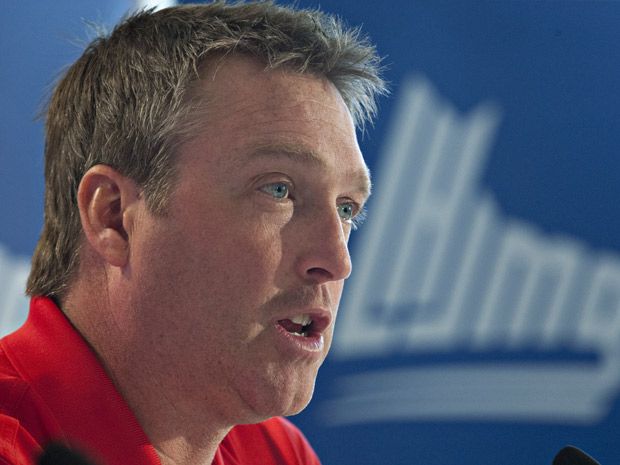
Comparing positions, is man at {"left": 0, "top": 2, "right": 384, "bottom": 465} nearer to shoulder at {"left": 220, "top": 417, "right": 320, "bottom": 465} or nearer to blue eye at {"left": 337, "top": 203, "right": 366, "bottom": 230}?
blue eye at {"left": 337, "top": 203, "right": 366, "bottom": 230}

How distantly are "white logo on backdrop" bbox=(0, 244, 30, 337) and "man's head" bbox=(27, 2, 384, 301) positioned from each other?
71 cm

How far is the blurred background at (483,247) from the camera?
2.03m

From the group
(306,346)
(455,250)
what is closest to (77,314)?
(306,346)

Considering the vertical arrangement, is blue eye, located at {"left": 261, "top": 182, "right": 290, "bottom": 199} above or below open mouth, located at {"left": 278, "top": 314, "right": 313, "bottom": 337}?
above

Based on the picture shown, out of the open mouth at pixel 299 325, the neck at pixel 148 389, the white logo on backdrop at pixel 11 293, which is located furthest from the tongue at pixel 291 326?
the white logo on backdrop at pixel 11 293

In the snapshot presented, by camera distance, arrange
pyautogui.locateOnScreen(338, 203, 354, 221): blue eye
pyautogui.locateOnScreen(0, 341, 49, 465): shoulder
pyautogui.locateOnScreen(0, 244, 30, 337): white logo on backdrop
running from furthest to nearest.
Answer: pyautogui.locateOnScreen(0, 244, 30, 337): white logo on backdrop, pyautogui.locateOnScreen(338, 203, 354, 221): blue eye, pyautogui.locateOnScreen(0, 341, 49, 465): shoulder

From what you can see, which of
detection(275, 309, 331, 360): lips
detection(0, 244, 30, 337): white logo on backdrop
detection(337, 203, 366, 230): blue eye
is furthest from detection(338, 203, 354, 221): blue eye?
detection(0, 244, 30, 337): white logo on backdrop

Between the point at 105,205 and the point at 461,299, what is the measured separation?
130 cm

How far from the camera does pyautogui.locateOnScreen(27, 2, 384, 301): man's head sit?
0.96m

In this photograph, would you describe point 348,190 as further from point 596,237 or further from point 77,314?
point 596,237

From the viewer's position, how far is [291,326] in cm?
93

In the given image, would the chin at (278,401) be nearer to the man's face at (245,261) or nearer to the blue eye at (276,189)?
the man's face at (245,261)

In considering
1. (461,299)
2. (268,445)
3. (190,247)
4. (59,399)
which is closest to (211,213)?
(190,247)

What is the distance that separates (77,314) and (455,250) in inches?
51.1
